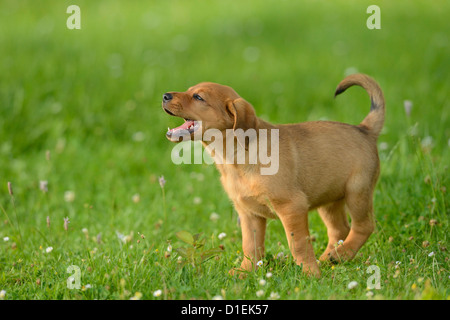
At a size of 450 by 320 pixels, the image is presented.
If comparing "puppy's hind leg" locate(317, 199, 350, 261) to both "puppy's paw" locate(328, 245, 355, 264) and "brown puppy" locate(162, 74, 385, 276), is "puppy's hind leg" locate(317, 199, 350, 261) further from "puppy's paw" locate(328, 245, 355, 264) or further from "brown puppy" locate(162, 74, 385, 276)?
"puppy's paw" locate(328, 245, 355, 264)

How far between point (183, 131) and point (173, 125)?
6.43 feet

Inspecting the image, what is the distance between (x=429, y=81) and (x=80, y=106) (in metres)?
4.12

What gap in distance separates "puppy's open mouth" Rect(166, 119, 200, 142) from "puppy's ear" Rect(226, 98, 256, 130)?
0.68 ft

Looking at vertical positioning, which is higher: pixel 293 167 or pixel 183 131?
pixel 183 131

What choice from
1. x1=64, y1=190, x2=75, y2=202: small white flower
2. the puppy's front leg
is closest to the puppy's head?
the puppy's front leg

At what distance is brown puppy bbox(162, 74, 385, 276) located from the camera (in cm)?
342

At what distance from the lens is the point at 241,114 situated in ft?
11.1

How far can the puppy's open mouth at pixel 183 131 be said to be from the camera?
3307 mm

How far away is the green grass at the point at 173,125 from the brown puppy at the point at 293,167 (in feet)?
0.59

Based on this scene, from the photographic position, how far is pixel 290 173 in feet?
11.5

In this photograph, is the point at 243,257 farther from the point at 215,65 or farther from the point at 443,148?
the point at 215,65

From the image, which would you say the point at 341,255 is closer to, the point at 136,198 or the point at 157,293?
the point at 157,293

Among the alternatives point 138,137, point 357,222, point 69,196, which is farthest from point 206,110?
point 138,137
